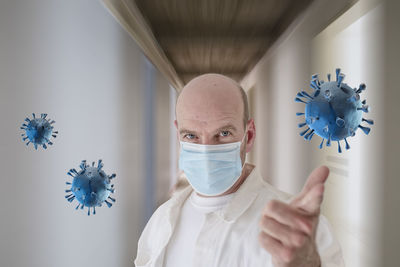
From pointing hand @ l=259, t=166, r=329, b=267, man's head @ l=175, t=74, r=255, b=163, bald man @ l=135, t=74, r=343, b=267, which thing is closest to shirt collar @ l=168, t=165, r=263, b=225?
bald man @ l=135, t=74, r=343, b=267

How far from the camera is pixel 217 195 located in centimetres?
57

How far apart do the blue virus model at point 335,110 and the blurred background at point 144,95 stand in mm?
470

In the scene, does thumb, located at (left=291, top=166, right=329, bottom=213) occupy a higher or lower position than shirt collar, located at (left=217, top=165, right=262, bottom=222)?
higher

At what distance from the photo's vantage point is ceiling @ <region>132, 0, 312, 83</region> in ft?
3.22

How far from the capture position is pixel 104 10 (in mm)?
1065

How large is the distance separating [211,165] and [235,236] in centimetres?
14

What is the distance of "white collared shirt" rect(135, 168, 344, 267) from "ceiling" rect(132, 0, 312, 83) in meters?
0.66

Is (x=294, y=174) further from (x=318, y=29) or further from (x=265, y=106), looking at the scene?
(x=318, y=29)

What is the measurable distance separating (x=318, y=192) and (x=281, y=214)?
0.05 metres

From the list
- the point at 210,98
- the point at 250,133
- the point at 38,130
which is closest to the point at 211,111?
the point at 210,98

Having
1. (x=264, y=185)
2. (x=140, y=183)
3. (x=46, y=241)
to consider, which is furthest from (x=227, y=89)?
(x=140, y=183)

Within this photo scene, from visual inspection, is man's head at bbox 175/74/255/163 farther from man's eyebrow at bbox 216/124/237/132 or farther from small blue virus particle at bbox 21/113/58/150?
small blue virus particle at bbox 21/113/58/150

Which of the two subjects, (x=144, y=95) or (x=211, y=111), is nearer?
(x=211, y=111)

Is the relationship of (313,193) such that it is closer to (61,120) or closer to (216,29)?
(61,120)
